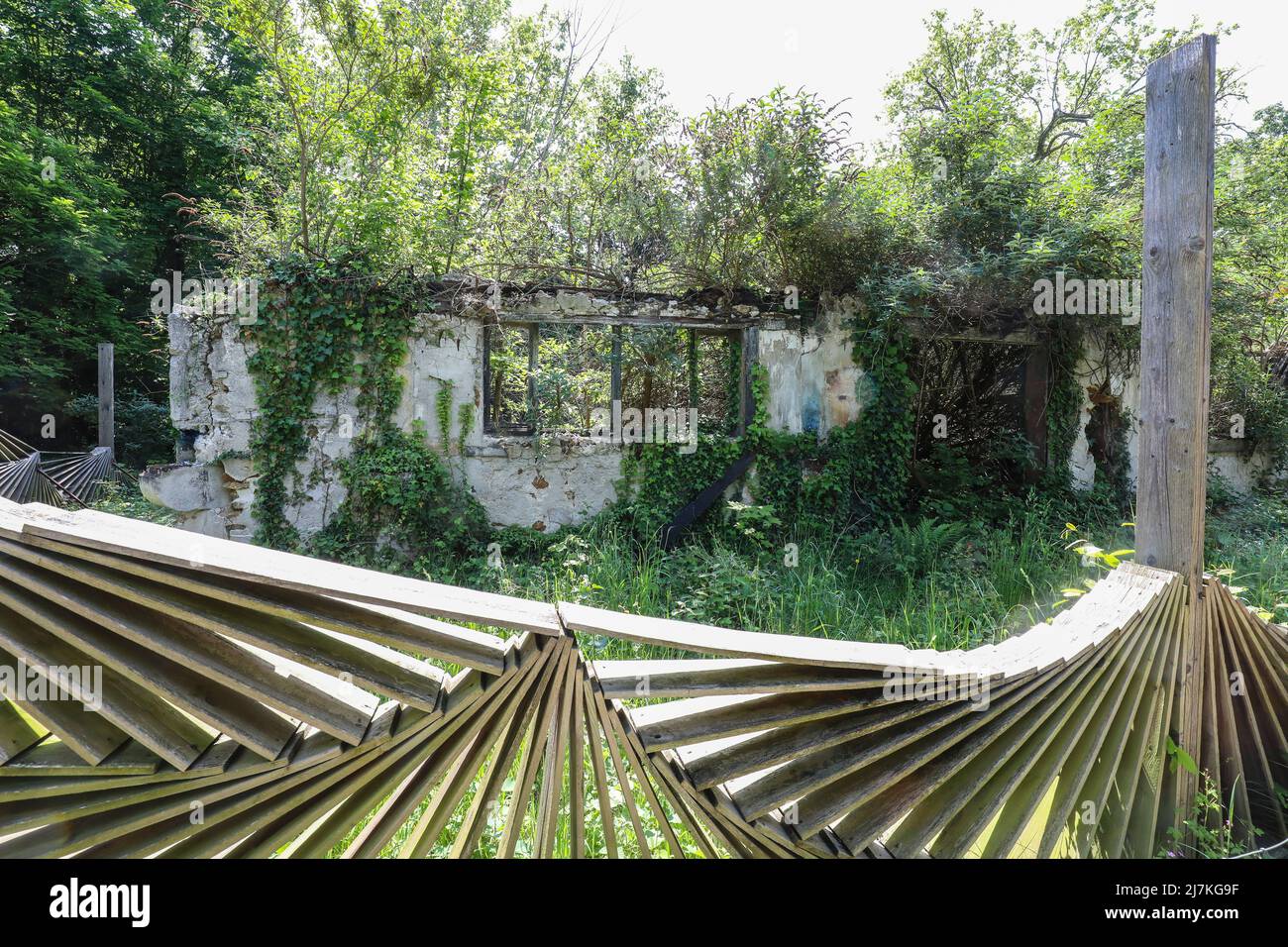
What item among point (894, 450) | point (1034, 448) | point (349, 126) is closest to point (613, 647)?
point (894, 450)

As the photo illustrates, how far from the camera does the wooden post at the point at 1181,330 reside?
2062 mm

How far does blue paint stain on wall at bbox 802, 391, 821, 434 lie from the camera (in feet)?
20.0

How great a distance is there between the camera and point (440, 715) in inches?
49.4

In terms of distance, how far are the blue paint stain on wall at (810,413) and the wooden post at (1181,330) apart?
3.91 m

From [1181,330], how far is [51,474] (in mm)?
12173

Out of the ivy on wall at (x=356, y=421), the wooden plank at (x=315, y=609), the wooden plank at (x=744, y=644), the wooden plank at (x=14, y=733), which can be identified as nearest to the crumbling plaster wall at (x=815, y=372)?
the ivy on wall at (x=356, y=421)

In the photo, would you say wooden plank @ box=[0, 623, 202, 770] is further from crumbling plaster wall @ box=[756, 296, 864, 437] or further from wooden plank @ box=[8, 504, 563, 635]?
crumbling plaster wall @ box=[756, 296, 864, 437]

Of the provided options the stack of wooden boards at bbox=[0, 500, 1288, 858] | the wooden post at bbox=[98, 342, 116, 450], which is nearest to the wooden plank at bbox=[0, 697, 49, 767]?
the stack of wooden boards at bbox=[0, 500, 1288, 858]

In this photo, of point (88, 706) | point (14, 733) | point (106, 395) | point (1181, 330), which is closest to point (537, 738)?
point (88, 706)

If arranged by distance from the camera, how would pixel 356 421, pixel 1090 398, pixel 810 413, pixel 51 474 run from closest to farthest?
pixel 356 421 < pixel 810 413 < pixel 1090 398 < pixel 51 474

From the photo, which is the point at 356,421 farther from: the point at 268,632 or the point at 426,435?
the point at 268,632

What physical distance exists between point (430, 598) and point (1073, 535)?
21.8 ft

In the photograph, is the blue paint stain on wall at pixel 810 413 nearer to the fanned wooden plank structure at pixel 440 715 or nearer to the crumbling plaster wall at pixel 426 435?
the crumbling plaster wall at pixel 426 435

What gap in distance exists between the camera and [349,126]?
6312 mm
